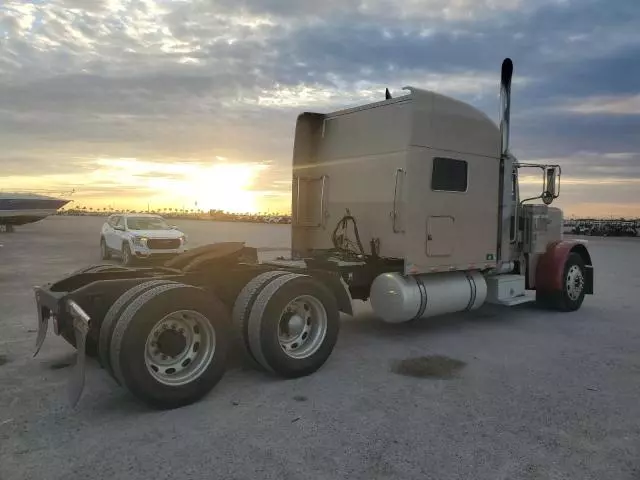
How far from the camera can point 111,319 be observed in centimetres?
486

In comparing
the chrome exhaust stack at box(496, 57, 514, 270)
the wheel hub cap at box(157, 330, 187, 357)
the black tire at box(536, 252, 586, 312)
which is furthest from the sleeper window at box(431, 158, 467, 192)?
the wheel hub cap at box(157, 330, 187, 357)

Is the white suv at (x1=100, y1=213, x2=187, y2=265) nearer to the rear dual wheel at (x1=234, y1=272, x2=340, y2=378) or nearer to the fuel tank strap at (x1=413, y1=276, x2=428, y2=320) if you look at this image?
the fuel tank strap at (x1=413, y1=276, x2=428, y2=320)

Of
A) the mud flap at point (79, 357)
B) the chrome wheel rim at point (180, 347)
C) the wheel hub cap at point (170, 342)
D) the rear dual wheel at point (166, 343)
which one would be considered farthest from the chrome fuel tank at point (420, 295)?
the mud flap at point (79, 357)

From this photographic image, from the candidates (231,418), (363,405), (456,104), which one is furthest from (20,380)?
(456,104)

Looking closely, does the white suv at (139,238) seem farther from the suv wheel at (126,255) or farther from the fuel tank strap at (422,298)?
the fuel tank strap at (422,298)

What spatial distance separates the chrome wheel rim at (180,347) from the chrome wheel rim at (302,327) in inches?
36.7

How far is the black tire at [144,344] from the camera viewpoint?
15.2 feet

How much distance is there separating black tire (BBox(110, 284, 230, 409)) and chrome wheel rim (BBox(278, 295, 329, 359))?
90 centimetres

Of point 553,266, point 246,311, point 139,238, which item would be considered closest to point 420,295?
point 246,311

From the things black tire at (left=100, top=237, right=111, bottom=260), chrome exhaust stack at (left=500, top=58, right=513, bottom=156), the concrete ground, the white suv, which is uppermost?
chrome exhaust stack at (left=500, top=58, right=513, bottom=156)

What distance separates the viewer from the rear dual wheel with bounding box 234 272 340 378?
5617mm

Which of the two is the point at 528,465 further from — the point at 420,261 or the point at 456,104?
the point at 456,104

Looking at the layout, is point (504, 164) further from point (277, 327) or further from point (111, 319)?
point (111, 319)

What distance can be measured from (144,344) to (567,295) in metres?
8.12
